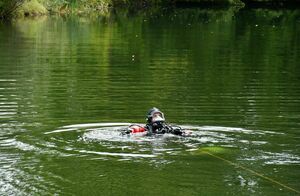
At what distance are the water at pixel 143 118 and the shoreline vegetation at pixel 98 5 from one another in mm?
12364

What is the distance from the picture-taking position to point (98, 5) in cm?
9188

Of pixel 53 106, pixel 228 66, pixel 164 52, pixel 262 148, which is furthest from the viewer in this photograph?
pixel 164 52

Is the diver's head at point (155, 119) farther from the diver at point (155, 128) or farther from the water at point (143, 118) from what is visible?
the water at point (143, 118)

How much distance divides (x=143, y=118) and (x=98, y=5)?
74.8 metres

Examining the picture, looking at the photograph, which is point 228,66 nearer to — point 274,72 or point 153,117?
point 274,72

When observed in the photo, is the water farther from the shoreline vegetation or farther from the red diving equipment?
the shoreline vegetation

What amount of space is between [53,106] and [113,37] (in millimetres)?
28260

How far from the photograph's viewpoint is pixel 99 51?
3712 centimetres

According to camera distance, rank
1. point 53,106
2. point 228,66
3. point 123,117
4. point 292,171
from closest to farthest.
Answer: point 292,171
point 123,117
point 53,106
point 228,66

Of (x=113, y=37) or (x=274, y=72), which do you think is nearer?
(x=274, y=72)

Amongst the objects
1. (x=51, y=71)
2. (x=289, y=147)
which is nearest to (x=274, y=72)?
(x=51, y=71)

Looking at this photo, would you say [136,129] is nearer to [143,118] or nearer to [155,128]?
[155,128]

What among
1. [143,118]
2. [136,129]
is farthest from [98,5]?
[136,129]

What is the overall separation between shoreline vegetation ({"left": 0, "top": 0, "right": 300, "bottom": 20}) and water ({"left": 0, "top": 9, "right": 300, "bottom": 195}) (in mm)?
12364
